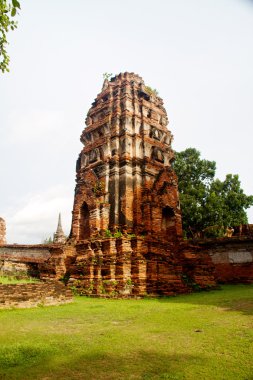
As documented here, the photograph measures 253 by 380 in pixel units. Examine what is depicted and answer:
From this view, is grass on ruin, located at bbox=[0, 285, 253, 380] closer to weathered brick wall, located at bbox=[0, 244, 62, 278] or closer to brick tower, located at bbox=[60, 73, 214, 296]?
brick tower, located at bbox=[60, 73, 214, 296]

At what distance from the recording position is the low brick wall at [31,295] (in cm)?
827

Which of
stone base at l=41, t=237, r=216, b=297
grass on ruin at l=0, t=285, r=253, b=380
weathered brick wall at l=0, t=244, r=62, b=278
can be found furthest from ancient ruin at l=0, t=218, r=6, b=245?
grass on ruin at l=0, t=285, r=253, b=380

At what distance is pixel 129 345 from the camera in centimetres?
456

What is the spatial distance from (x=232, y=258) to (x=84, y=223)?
359 inches

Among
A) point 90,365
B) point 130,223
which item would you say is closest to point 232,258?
point 130,223

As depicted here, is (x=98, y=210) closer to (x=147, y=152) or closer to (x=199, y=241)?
(x=147, y=152)

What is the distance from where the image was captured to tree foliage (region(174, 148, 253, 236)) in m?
24.1

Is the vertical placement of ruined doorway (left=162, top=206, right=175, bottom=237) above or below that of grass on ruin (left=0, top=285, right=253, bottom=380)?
above

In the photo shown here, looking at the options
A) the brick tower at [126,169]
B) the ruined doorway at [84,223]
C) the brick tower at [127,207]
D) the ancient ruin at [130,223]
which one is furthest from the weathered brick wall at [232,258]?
the ruined doorway at [84,223]

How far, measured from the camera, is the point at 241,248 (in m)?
16.9

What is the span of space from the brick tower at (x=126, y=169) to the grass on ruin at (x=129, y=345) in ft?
20.9

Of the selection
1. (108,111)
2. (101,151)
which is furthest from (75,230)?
(108,111)

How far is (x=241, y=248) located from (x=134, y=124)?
31.4 ft

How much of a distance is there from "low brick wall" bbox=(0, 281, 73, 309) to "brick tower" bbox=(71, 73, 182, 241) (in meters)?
3.80
